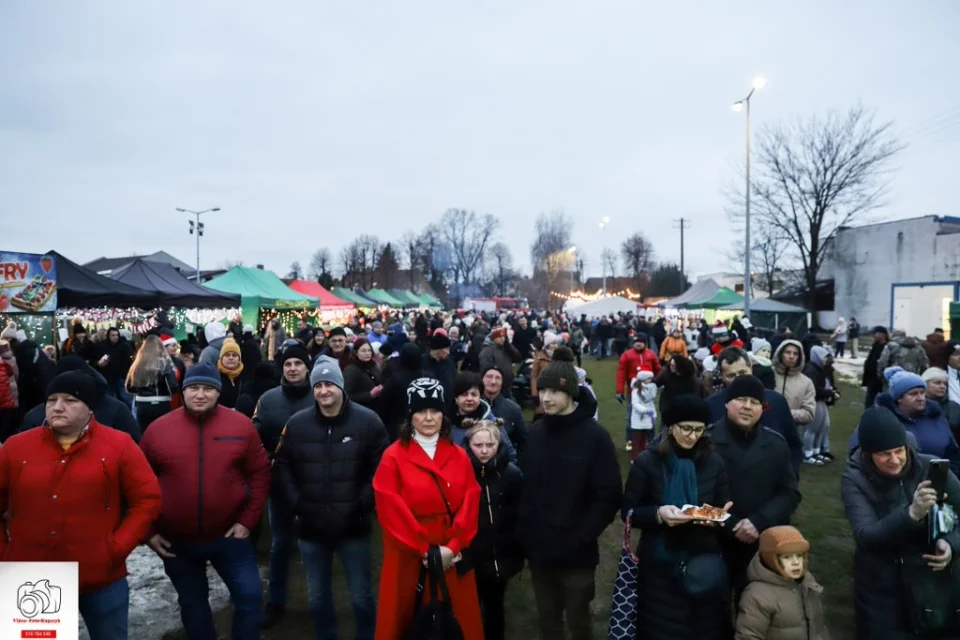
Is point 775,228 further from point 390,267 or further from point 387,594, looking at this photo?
point 390,267

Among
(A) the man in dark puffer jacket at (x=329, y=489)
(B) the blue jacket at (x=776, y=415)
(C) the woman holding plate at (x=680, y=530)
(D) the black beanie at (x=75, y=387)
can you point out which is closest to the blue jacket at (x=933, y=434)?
(B) the blue jacket at (x=776, y=415)

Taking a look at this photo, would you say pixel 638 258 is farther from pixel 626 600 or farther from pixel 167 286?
pixel 626 600

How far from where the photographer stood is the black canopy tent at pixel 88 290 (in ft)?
33.7

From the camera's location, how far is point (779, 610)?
8.46 ft

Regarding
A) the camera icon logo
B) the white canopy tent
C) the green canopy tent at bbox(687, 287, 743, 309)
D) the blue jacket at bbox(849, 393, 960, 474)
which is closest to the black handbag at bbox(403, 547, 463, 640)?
the camera icon logo

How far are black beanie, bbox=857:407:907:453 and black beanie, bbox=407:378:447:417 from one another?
210 cm

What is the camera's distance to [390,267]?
Answer: 76.1m

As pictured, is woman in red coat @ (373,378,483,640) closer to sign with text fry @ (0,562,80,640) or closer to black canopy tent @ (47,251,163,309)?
sign with text fry @ (0,562,80,640)

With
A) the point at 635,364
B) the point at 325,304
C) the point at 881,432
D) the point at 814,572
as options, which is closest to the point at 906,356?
the point at 635,364

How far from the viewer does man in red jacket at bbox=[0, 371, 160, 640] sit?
2.52 metres

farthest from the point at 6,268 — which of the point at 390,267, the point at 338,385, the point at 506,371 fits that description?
the point at 390,267

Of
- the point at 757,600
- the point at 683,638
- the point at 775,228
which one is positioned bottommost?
the point at 683,638

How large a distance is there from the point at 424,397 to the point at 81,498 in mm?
1619

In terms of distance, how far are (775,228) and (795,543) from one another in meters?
36.0
